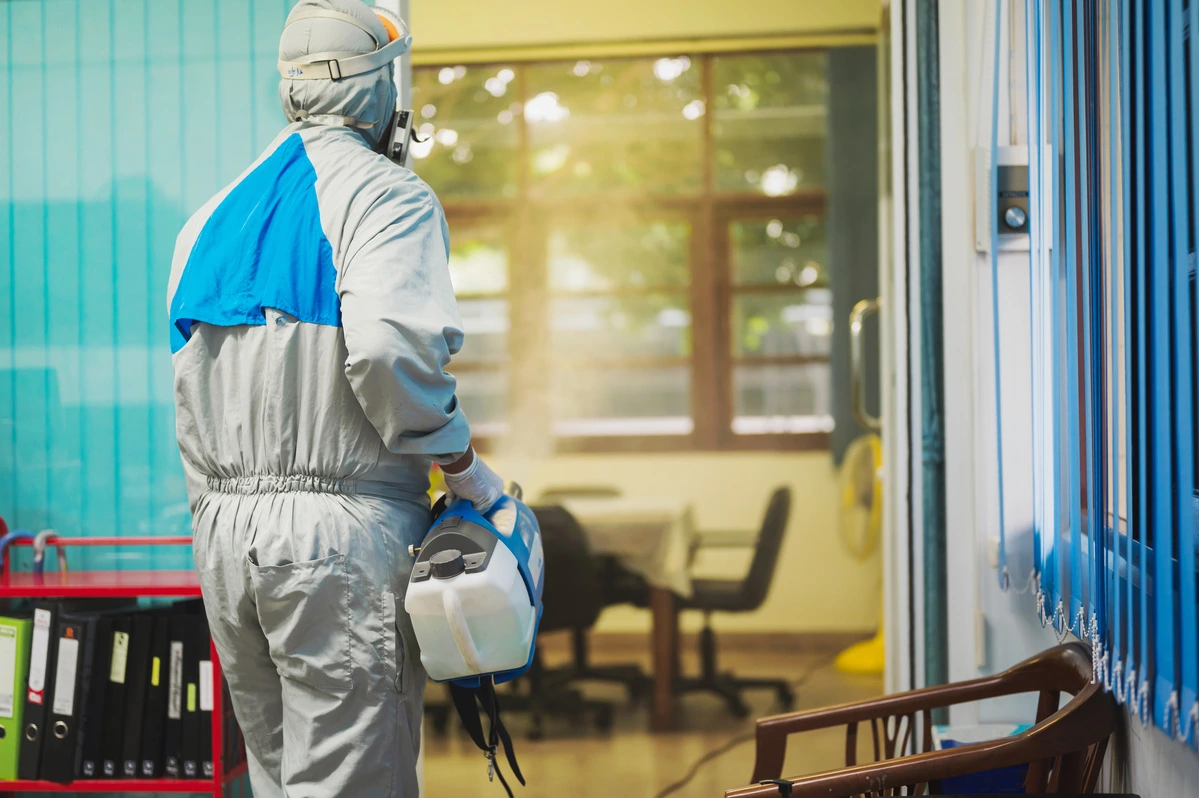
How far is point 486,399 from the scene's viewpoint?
13.2 ft

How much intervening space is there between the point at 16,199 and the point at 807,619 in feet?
9.72

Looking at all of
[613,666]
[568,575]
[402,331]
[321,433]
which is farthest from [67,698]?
[613,666]

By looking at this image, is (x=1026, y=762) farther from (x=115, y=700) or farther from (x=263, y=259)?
(x=115, y=700)

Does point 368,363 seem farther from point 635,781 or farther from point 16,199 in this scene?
point 635,781

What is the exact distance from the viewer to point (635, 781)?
9.32ft

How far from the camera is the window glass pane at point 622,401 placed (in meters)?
3.98

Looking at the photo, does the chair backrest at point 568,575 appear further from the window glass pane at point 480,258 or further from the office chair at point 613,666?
the window glass pane at point 480,258

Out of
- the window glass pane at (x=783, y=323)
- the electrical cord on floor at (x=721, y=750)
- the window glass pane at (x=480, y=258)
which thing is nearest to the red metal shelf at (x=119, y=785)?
the electrical cord on floor at (x=721, y=750)

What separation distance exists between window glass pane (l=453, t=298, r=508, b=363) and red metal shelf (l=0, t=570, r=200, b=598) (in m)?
2.16

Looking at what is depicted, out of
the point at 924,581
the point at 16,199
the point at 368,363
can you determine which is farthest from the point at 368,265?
the point at 924,581

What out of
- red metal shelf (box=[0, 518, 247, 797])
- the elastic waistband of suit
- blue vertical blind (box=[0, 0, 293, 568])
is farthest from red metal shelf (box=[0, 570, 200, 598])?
the elastic waistband of suit

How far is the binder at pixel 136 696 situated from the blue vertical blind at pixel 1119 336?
157 centimetres

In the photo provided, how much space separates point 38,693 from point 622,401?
2549 mm

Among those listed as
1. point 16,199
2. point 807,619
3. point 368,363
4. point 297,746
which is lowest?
point 807,619
